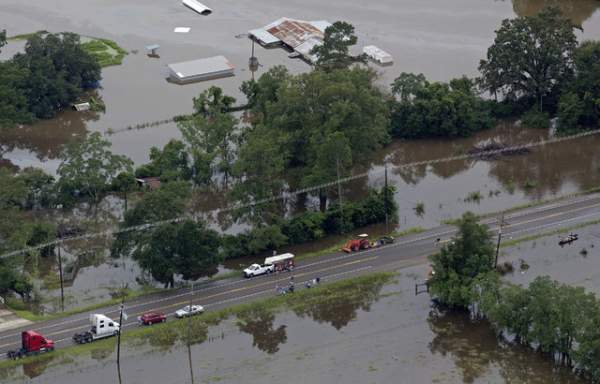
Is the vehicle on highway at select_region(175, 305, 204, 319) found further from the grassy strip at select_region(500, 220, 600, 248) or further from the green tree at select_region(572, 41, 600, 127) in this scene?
the green tree at select_region(572, 41, 600, 127)

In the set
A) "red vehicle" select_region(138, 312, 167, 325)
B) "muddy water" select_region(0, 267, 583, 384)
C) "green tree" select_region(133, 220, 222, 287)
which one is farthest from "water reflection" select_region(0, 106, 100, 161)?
"muddy water" select_region(0, 267, 583, 384)

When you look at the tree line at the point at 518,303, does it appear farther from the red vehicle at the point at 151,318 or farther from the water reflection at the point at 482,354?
the red vehicle at the point at 151,318

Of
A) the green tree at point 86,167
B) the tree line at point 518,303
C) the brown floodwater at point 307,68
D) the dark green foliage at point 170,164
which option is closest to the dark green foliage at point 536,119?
Result: the brown floodwater at point 307,68

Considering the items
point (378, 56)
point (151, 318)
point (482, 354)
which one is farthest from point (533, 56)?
point (151, 318)

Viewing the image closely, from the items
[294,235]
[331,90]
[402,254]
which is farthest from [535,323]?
[331,90]

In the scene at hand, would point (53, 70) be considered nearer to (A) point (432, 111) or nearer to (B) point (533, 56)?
(A) point (432, 111)

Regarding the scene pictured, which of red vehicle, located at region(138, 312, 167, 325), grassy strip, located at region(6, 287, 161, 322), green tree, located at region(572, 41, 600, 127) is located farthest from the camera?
green tree, located at region(572, 41, 600, 127)

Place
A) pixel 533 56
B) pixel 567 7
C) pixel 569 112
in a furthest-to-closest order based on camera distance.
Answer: pixel 567 7, pixel 533 56, pixel 569 112
